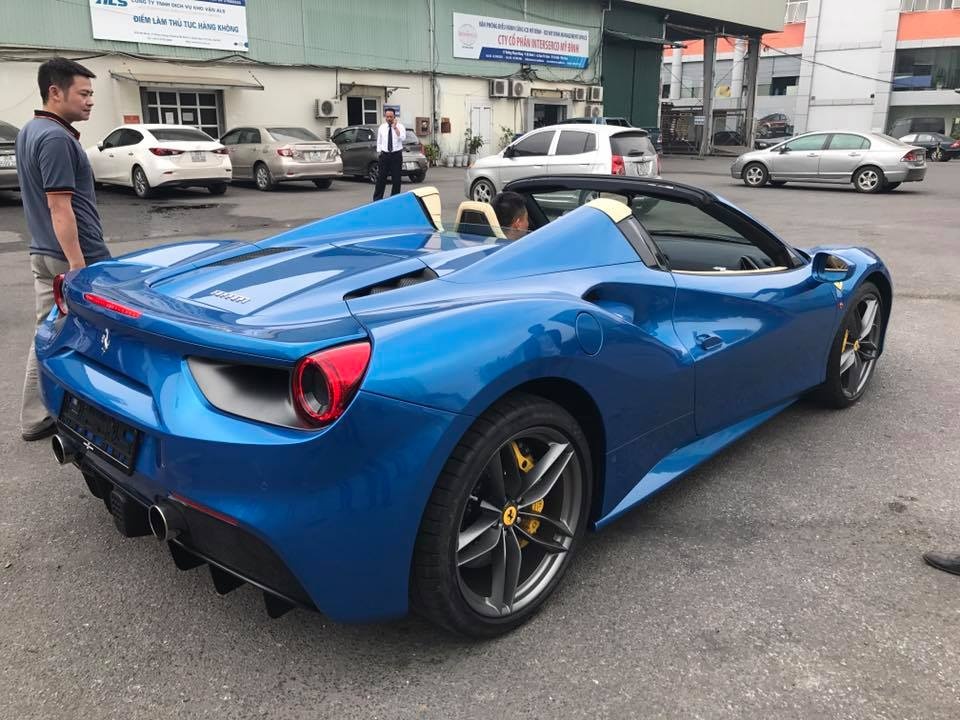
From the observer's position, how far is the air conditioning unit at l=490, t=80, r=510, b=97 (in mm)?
29359

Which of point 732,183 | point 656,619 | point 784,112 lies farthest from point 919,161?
point 784,112

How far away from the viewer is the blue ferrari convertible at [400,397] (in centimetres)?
193

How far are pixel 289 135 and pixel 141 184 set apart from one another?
3.96 metres

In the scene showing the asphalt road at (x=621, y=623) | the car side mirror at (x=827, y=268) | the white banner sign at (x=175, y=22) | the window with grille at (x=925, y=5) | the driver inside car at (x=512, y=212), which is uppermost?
the window with grille at (x=925, y=5)

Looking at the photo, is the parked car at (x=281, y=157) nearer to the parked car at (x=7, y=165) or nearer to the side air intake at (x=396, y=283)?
the parked car at (x=7, y=165)

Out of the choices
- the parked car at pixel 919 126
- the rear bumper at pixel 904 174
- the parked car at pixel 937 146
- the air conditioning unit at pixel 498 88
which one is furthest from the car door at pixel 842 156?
the parked car at pixel 919 126

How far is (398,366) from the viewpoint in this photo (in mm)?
1963

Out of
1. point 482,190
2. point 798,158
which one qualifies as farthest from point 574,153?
point 798,158

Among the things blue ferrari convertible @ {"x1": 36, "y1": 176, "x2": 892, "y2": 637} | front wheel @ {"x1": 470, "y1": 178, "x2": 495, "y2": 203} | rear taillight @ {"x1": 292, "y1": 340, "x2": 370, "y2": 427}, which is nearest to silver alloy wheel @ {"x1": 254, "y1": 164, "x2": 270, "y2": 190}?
front wheel @ {"x1": 470, "y1": 178, "x2": 495, "y2": 203}

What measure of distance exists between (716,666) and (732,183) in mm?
21108

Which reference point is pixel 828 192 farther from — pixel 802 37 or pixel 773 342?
pixel 802 37

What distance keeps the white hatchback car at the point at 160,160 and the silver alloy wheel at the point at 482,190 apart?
5.56 m

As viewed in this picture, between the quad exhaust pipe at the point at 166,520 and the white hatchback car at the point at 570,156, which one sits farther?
the white hatchback car at the point at 570,156

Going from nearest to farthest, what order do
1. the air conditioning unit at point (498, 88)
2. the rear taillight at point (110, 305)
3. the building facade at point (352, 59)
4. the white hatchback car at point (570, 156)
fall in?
the rear taillight at point (110, 305) → the white hatchback car at point (570, 156) → the building facade at point (352, 59) → the air conditioning unit at point (498, 88)
